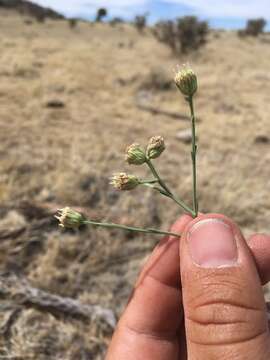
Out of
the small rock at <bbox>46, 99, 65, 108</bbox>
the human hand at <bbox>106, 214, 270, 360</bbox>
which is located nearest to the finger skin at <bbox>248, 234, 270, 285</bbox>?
the human hand at <bbox>106, 214, 270, 360</bbox>

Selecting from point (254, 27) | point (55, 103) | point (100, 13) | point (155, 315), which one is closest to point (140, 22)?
point (254, 27)

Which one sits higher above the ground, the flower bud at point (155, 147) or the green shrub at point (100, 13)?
the flower bud at point (155, 147)

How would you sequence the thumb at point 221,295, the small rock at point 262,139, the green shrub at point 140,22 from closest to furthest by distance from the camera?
the thumb at point 221,295 < the small rock at point 262,139 < the green shrub at point 140,22

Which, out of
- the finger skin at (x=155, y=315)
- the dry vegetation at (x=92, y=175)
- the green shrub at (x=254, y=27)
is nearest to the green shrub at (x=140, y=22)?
the green shrub at (x=254, y=27)

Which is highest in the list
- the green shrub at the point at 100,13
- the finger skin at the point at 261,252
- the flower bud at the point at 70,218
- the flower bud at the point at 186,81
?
the flower bud at the point at 186,81

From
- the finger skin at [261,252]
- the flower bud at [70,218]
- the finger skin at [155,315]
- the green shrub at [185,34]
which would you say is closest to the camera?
the flower bud at [70,218]

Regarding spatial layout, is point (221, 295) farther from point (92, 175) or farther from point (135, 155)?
point (92, 175)

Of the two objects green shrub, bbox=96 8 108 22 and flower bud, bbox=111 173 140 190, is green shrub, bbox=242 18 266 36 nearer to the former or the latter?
green shrub, bbox=96 8 108 22

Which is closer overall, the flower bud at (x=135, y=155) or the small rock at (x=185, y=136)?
the flower bud at (x=135, y=155)

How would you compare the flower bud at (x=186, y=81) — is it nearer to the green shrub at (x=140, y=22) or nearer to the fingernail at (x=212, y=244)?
the fingernail at (x=212, y=244)
